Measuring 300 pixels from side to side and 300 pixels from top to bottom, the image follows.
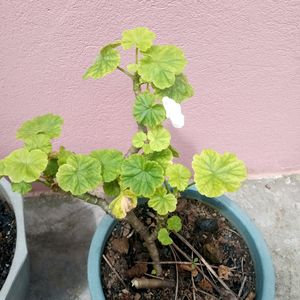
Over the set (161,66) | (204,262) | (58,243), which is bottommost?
(58,243)

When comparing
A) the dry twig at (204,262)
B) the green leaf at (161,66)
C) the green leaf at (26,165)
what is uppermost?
the green leaf at (161,66)

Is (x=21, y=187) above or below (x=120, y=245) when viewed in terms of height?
above

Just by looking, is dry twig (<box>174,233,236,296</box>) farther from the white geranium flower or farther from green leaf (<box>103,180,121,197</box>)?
the white geranium flower

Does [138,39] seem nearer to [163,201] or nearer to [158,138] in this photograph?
[158,138]

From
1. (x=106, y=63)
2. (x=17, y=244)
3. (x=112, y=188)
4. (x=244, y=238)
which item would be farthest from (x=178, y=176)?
(x=17, y=244)

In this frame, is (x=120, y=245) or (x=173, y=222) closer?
(x=173, y=222)

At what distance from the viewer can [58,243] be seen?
54.6 inches

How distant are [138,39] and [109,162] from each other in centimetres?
25

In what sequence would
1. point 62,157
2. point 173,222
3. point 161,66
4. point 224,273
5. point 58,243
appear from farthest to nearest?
point 58,243 → point 224,273 → point 173,222 → point 62,157 → point 161,66

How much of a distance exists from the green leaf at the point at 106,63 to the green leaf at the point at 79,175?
17 centimetres

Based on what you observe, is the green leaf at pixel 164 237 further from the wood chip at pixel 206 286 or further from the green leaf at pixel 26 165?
the green leaf at pixel 26 165

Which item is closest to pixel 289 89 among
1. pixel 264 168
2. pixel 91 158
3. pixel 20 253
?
pixel 264 168

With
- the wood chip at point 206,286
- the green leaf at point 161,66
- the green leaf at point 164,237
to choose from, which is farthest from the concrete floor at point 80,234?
the green leaf at point 161,66

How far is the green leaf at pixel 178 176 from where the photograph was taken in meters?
0.77
